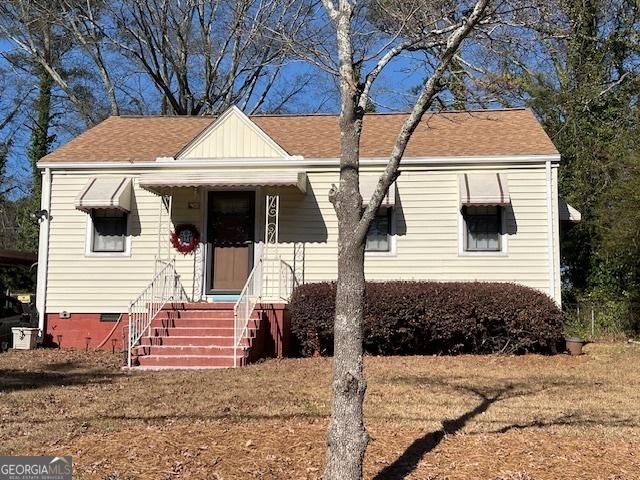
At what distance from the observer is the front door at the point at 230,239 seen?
13.4 meters

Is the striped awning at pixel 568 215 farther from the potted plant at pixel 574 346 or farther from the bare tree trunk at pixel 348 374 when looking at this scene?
the bare tree trunk at pixel 348 374

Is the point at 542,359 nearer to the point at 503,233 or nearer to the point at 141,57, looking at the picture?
the point at 503,233

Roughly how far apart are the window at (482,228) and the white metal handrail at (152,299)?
5.87 metres

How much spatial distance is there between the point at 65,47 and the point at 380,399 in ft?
82.5

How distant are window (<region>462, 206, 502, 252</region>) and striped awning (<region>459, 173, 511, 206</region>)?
51 cm

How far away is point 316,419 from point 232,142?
26.5 ft

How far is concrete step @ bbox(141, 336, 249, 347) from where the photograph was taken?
10961 millimetres

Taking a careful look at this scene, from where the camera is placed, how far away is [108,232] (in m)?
13.7

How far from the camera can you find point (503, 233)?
1288 centimetres

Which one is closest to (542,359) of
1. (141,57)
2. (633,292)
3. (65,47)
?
(633,292)

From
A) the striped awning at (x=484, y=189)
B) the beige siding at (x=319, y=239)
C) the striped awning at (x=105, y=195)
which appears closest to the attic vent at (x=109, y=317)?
the beige siding at (x=319, y=239)

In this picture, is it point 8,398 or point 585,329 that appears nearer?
point 8,398

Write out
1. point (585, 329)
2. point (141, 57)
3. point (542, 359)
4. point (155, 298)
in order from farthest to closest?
point (141, 57)
point (585, 329)
point (155, 298)
point (542, 359)

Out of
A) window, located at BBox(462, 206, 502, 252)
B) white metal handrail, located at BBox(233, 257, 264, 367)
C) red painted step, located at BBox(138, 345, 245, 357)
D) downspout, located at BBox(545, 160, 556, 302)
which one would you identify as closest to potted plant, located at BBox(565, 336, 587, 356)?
downspout, located at BBox(545, 160, 556, 302)
